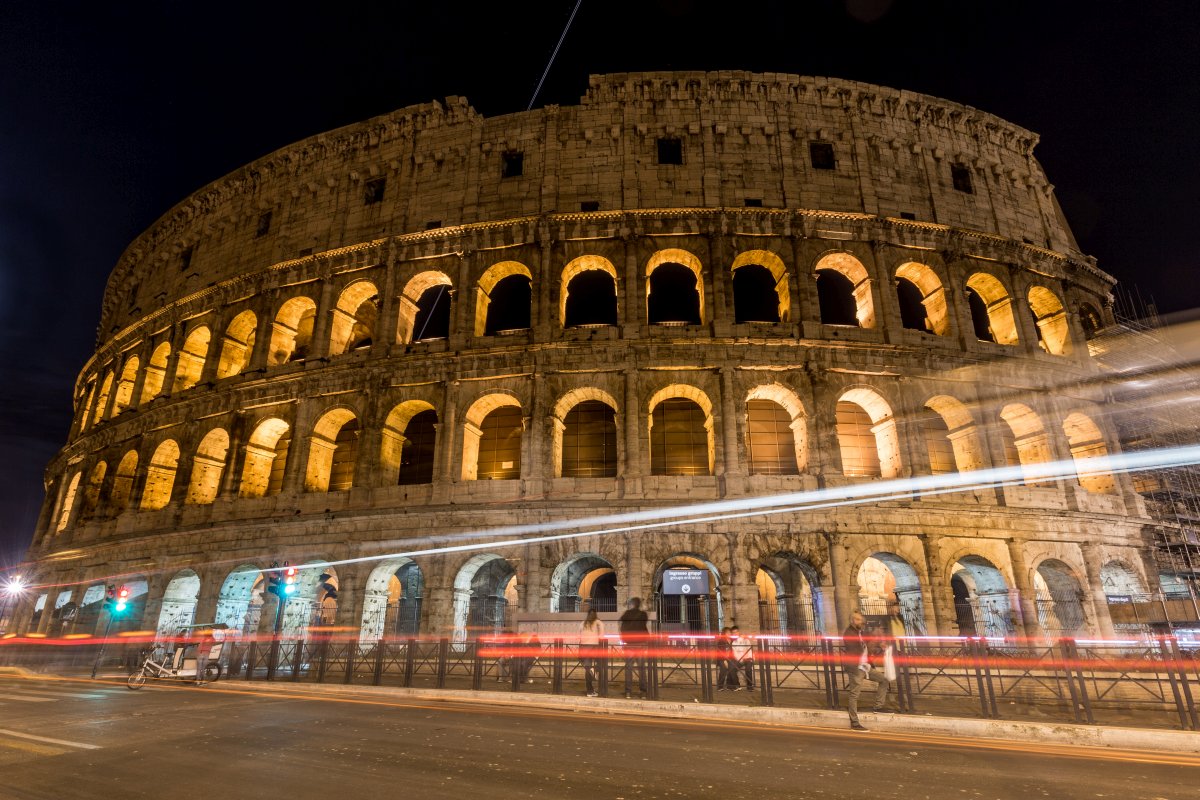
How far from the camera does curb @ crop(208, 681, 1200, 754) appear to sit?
24.6ft

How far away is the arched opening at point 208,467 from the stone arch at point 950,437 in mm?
24790

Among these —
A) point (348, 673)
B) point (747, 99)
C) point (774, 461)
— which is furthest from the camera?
point (747, 99)

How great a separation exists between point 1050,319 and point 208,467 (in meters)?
32.0

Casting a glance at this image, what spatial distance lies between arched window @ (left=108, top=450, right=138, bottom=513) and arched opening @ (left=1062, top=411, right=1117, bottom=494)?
116ft

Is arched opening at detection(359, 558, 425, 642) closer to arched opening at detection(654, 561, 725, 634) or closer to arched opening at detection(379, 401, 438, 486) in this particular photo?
arched opening at detection(379, 401, 438, 486)

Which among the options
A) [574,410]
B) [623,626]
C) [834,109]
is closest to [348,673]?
[623,626]

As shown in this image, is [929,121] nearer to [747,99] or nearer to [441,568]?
[747,99]

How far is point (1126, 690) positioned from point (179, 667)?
2026cm

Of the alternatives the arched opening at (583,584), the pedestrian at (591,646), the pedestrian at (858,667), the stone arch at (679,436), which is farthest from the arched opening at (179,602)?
the pedestrian at (858,667)

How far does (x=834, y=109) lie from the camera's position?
22.3 meters

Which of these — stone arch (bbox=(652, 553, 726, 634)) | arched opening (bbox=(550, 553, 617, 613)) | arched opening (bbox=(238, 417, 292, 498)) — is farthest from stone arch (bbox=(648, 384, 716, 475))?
arched opening (bbox=(238, 417, 292, 498))

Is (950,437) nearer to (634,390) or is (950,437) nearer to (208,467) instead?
(634,390)

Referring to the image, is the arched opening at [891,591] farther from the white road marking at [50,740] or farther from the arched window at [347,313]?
the arched window at [347,313]

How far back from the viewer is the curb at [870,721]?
7.49 meters
